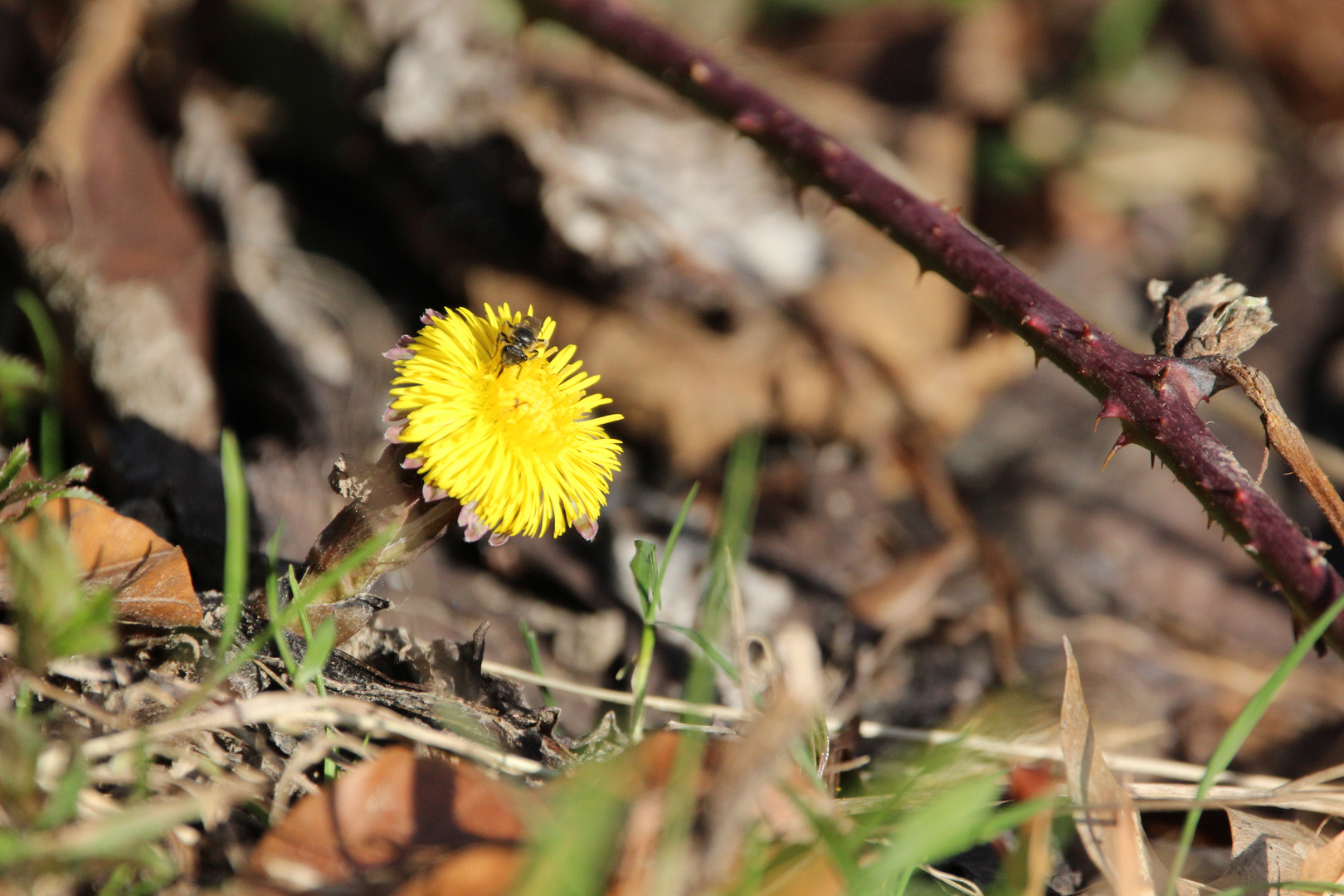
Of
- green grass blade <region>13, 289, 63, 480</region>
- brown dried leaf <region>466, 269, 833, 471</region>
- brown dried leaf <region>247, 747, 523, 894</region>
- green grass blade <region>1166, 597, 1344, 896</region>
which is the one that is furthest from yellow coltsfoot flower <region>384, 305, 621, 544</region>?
brown dried leaf <region>466, 269, 833, 471</region>

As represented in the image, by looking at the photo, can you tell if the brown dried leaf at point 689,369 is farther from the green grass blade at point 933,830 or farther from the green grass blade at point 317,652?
the green grass blade at point 933,830

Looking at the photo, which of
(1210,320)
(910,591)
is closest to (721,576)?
(1210,320)

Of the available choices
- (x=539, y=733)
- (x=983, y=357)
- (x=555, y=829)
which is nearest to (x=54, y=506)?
(x=539, y=733)

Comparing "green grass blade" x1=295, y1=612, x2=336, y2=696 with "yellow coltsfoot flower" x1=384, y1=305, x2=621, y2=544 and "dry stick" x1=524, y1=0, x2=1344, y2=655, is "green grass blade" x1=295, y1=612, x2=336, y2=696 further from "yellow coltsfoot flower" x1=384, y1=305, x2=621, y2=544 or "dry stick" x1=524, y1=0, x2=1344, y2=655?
"dry stick" x1=524, y1=0, x2=1344, y2=655

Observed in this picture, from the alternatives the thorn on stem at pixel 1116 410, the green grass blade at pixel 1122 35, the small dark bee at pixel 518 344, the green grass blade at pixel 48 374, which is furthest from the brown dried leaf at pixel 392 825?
the green grass blade at pixel 1122 35

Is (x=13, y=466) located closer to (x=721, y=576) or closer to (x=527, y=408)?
(x=527, y=408)

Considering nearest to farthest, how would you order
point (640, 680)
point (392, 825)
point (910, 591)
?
1. point (392, 825)
2. point (640, 680)
3. point (910, 591)
